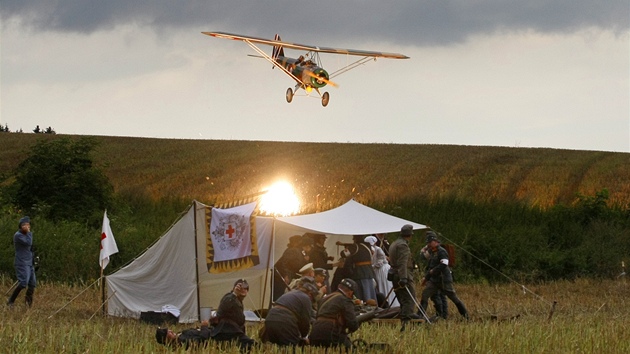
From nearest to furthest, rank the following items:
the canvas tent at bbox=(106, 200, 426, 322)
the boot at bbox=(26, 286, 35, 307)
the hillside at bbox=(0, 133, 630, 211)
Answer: the boot at bbox=(26, 286, 35, 307)
the canvas tent at bbox=(106, 200, 426, 322)
the hillside at bbox=(0, 133, 630, 211)

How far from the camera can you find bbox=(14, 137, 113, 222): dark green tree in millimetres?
33656

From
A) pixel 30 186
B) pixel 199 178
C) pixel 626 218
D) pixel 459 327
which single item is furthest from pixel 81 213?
pixel 459 327

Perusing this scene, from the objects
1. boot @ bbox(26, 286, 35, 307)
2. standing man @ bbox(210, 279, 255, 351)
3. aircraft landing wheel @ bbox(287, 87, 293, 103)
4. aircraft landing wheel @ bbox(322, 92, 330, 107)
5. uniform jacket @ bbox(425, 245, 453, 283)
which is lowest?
boot @ bbox(26, 286, 35, 307)

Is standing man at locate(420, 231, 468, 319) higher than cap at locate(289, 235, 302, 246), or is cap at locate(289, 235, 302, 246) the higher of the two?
cap at locate(289, 235, 302, 246)

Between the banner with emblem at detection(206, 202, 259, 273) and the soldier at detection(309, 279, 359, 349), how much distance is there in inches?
272

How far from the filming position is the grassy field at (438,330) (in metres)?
13.1

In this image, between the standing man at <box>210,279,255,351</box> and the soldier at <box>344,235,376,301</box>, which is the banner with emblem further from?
the standing man at <box>210,279,255,351</box>

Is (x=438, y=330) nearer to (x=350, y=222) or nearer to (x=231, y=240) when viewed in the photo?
(x=231, y=240)

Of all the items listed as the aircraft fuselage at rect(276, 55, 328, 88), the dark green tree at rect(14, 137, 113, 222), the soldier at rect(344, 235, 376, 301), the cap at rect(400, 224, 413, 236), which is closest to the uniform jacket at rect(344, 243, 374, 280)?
the soldier at rect(344, 235, 376, 301)

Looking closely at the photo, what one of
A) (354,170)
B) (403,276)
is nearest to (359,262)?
(403,276)

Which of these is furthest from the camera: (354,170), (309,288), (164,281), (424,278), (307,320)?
(354,170)

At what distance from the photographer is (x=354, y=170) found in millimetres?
48750

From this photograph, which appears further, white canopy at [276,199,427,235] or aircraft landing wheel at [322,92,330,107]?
aircraft landing wheel at [322,92,330,107]

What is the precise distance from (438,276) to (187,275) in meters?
4.99
